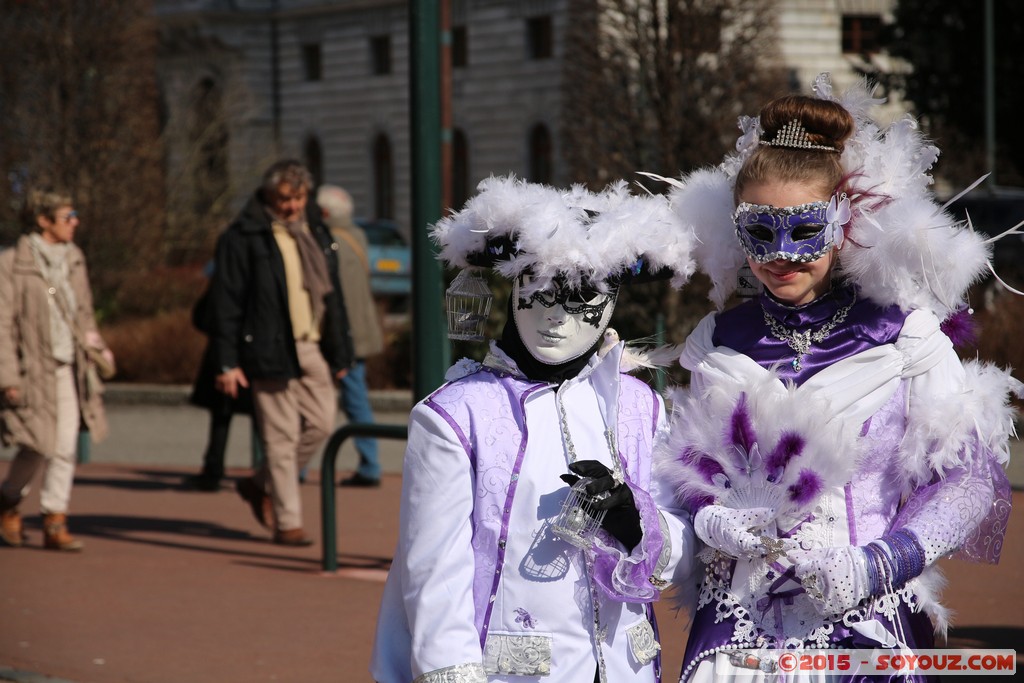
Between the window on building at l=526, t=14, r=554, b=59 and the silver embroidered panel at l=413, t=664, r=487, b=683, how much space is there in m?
41.1

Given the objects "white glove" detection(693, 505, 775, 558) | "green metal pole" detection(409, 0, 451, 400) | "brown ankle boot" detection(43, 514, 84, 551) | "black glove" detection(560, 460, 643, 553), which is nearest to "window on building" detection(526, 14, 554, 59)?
"brown ankle boot" detection(43, 514, 84, 551)

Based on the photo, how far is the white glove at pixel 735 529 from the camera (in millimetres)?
3373

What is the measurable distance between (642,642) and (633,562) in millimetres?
239

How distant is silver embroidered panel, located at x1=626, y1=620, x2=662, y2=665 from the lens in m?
3.44

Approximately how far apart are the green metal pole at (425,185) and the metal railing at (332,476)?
0.33 meters

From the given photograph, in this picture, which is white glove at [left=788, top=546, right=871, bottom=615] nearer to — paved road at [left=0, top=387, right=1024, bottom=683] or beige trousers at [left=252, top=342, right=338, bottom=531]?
paved road at [left=0, top=387, right=1024, bottom=683]

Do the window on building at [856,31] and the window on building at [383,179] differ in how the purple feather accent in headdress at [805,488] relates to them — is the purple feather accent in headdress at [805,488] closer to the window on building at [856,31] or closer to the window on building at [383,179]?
the window on building at [856,31]

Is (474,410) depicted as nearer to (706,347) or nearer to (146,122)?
(706,347)

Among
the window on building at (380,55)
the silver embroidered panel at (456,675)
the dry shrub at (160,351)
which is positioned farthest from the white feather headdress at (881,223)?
the window on building at (380,55)

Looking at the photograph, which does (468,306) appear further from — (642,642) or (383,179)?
(383,179)

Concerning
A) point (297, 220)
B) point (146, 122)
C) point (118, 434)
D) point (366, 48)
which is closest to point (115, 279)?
point (146, 122)

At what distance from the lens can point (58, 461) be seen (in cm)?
846

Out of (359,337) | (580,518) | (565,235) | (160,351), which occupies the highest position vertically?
(565,235)

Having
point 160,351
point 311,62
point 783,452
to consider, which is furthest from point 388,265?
point 311,62
